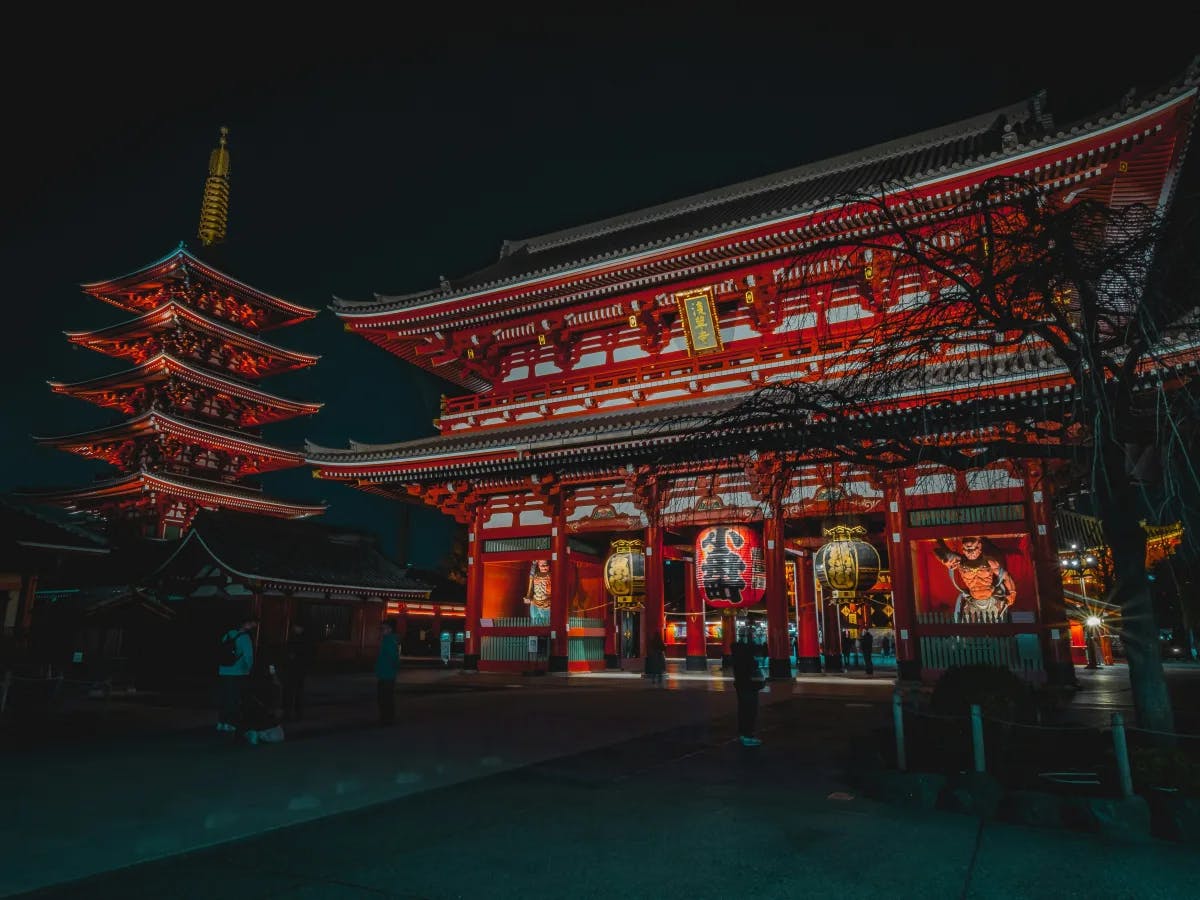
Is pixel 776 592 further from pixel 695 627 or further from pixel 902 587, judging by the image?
pixel 695 627

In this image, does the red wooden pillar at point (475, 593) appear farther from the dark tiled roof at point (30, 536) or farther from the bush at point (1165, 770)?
the bush at point (1165, 770)

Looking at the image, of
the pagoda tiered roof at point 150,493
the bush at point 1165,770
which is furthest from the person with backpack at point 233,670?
the pagoda tiered roof at point 150,493

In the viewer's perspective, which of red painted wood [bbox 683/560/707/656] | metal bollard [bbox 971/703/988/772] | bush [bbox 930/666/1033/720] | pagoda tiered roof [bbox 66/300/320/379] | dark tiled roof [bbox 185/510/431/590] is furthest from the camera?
pagoda tiered roof [bbox 66/300/320/379]

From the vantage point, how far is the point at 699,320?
20.1 meters

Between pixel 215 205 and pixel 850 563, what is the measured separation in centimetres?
4826

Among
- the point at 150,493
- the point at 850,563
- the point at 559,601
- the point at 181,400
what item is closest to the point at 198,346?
the point at 181,400

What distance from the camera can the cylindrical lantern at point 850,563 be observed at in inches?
657

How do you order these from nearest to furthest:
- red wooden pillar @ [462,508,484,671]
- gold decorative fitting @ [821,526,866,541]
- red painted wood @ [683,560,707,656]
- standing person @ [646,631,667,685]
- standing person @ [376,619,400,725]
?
standing person @ [376,619,400,725] → gold decorative fitting @ [821,526,866,541] → standing person @ [646,631,667,685] → red wooden pillar @ [462,508,484,671] → red painted wood @ [683,560,707,656]

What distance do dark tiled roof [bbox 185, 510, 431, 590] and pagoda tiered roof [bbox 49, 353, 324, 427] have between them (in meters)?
16.9

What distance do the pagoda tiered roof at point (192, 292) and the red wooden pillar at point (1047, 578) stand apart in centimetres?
3936

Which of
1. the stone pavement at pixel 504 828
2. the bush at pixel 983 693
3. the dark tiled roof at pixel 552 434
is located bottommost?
the stone pavement at pixel 504 828

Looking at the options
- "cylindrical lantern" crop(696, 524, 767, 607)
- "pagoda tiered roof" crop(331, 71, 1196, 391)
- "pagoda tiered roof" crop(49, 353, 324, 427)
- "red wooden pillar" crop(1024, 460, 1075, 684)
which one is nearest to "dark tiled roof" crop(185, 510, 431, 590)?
Result: "pagoda tiered roof" crop(331, 71, 1196, 391)

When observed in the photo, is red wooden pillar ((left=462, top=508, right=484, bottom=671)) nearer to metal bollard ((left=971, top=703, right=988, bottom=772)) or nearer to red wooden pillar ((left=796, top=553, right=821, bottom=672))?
red wooden pillar ((left=796, top=553, right=821, bottom=672))

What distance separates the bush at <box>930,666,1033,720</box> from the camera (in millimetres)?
7121
